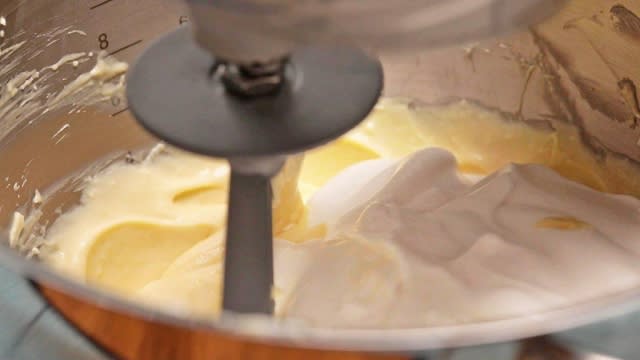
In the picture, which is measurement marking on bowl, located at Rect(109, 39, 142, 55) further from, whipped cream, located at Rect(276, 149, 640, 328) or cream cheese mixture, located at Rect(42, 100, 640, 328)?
whipped cream, located at Rect(276, 149, 640, 328)

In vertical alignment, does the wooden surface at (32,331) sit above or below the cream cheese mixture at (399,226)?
above

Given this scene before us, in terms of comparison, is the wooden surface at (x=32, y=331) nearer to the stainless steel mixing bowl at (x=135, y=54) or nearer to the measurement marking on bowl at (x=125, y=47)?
the stainless steel mixing bowl at (x=135, y=54)

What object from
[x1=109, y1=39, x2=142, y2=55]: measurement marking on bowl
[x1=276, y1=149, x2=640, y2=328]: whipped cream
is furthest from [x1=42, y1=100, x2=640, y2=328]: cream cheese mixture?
[x1=109, y1=39, x2=142, y2=55]: measurement marking on bowl

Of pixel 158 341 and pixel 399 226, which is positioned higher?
pixel 158 341

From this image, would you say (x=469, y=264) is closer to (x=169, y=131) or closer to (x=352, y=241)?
(x=352, y=241)

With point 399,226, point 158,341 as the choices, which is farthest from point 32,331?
point 399,226

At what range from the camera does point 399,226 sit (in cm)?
92

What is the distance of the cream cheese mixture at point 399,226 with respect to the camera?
830 mm

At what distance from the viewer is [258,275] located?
0.73m

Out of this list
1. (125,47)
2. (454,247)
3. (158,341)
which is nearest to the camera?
(158,341)

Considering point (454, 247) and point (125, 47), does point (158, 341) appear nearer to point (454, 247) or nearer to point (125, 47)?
point (454, 247)

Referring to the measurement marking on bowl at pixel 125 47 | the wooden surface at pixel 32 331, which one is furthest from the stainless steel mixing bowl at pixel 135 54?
the wooden surface at pixel 32 331

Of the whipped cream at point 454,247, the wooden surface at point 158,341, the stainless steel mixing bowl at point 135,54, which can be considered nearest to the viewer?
the wooden surface at point 158,341

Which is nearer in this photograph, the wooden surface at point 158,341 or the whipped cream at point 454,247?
the wooden surface at point 158,341
